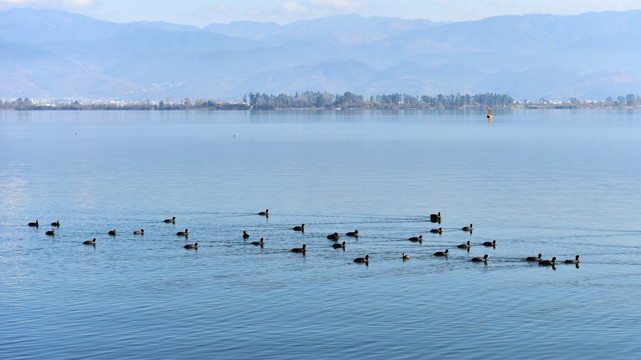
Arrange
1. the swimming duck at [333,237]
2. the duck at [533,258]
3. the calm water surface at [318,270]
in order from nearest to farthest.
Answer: the calm water surface at [318,270] < the duck at [533,258] < the swimming duck at [333,237]

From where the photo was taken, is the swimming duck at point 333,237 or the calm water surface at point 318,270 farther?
the swimming duck at point 333,237

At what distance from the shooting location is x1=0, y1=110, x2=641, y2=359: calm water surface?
143ft

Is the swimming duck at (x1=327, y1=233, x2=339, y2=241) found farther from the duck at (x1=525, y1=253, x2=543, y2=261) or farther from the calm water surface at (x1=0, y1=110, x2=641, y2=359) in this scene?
the duck at (x1=525, y1=253, x2=543, y2=261)

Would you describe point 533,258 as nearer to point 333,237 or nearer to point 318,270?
point 318,270

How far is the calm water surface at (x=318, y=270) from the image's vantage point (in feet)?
143

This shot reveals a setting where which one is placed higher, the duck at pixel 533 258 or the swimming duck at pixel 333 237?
the swimming duck at pixel 333 237

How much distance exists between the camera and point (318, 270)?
58.2 m

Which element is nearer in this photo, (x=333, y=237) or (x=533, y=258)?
(x=533, y=258)

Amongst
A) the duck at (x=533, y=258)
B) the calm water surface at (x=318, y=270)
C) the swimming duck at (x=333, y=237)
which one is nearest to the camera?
the calm water surface at (x=318, y=270)

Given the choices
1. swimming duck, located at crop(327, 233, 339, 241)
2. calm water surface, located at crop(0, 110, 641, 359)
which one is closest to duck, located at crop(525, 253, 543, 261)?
calm water surface, located at crop(0, 110, 641, 359)

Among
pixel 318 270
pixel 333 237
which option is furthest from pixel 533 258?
pixel 333 237

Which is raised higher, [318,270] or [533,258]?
[533,258]

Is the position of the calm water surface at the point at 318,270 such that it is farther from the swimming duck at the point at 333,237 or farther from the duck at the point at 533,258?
the duck at the point at 533,258

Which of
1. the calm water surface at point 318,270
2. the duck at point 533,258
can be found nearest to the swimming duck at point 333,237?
the calm water surface at point 318,270
